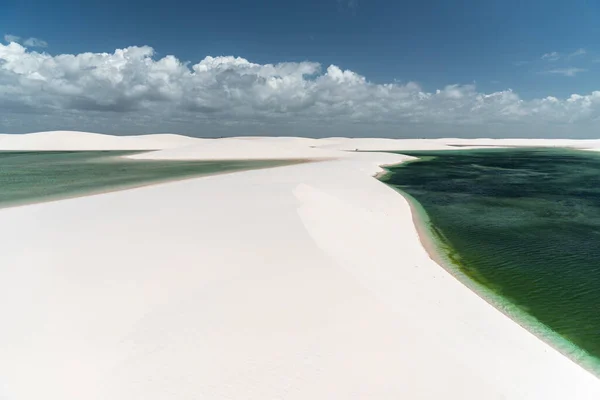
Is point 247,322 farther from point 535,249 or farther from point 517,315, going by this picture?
point 535,249

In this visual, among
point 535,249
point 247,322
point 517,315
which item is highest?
point 247,322

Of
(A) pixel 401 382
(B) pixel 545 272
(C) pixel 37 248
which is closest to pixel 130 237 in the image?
(C) pixel 37 248

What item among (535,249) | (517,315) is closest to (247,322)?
(517,315)

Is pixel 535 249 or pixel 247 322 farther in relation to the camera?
pixel 535 249

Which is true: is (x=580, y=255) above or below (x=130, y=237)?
below

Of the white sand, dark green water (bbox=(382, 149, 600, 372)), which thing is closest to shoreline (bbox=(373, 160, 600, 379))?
dark green water (bbox=(382, 149, 600, 372))

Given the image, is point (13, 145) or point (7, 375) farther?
point (13, 145)

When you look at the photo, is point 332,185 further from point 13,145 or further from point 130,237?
point 13,145

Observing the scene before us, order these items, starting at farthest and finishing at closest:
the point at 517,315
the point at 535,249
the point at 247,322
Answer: the point at 535,249, the point at 517,315, the point at 247,322

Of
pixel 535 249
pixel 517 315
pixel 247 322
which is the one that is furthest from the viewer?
pixel 535 249
